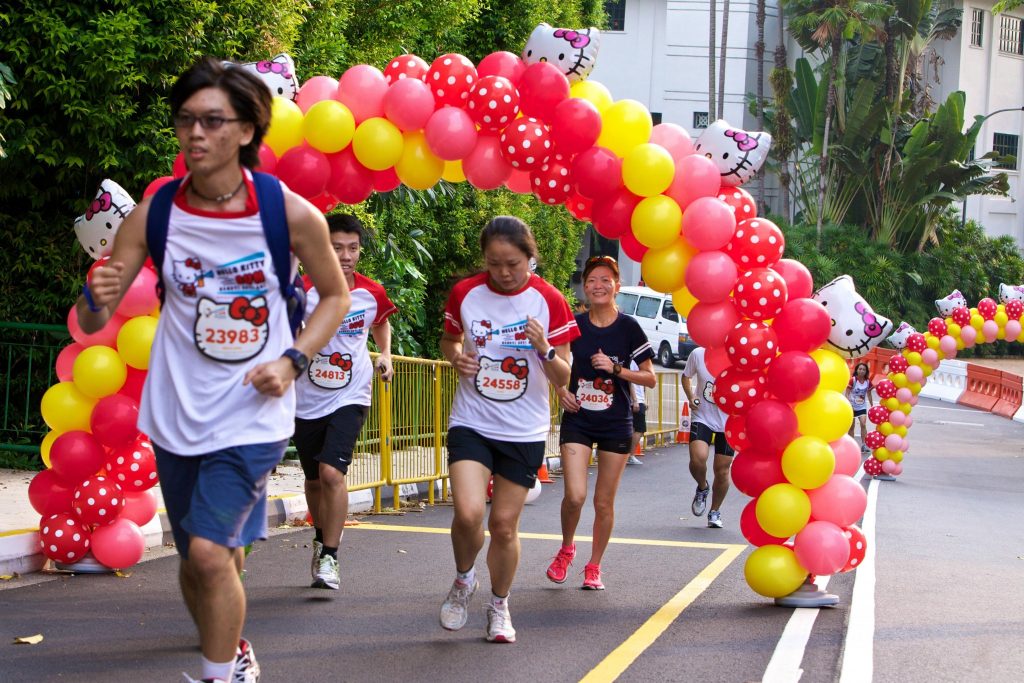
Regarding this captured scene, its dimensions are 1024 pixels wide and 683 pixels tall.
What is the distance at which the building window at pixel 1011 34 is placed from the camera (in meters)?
55.4

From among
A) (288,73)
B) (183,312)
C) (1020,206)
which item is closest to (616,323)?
(288,73)

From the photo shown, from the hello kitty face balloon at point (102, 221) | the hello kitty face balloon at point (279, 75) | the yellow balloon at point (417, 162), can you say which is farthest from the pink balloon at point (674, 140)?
the hello kitty face balloon at point (102, 221)

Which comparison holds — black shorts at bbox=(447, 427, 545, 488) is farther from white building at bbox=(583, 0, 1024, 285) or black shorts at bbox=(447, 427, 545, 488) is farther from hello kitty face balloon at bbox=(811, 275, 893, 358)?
white building at bbox=(583, 0, 1024, 285)

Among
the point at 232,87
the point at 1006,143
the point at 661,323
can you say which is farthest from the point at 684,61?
the point at 232,87

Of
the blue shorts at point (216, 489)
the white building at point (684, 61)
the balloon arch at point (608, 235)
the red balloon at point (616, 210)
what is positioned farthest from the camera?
the white building at point (684, 61)

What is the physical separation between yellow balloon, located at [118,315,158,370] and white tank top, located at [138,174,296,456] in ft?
12.2

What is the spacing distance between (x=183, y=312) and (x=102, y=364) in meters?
3.88

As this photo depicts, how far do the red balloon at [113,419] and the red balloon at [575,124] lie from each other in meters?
3.00

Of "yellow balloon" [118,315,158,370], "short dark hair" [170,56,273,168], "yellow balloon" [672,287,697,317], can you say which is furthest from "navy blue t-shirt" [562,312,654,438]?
"short dark hair" [170,56,273,168]

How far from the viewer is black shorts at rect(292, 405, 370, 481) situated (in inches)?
289

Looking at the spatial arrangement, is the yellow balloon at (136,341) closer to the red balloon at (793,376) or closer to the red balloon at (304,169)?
the red balloon at (304,169)

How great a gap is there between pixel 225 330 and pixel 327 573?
3626 mm

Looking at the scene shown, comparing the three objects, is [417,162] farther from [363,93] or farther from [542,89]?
[542,89]

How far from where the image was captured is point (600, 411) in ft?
26.1
